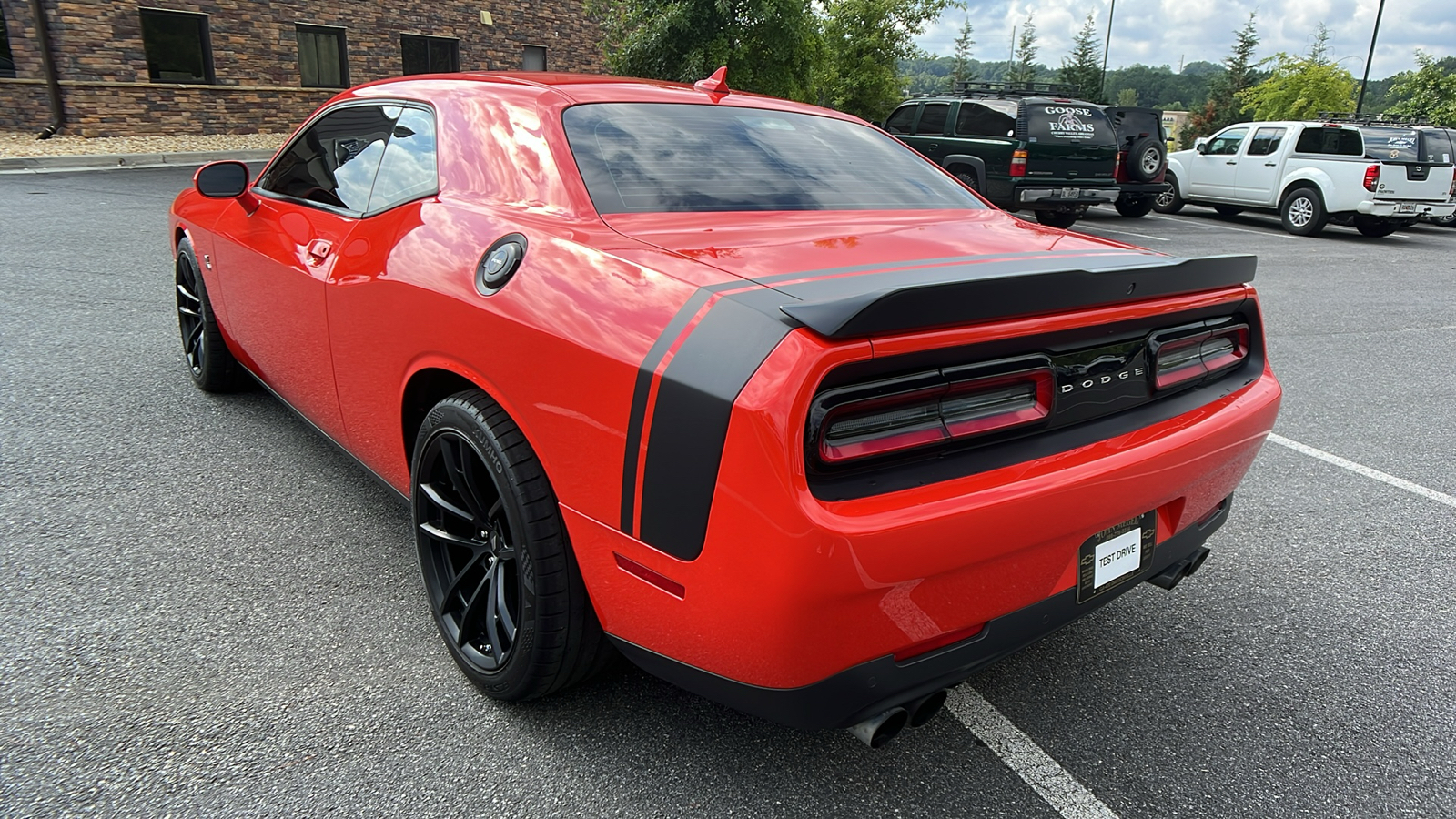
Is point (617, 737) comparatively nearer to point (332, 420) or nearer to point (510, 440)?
point (510, 440)

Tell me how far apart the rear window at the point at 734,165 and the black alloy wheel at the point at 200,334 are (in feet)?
8.24

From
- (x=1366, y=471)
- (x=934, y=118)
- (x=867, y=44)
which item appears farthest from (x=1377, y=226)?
(x=1366, y=471)

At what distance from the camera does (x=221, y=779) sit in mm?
1973

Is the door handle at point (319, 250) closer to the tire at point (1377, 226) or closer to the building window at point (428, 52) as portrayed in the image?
the tire at point (1377, 226)

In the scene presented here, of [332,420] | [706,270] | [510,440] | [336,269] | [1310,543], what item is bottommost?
[1310,543]

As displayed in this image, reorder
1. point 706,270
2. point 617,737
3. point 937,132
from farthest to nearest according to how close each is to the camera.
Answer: point 937,132
point 617,737
point 706,270

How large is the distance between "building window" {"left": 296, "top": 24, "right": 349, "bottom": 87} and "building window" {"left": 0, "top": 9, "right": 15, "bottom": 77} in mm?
5073

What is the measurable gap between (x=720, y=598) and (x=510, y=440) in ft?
2.19

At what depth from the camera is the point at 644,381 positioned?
5.59 feet

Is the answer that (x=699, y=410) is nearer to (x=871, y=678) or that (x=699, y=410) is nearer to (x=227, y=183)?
(x=871, y=678)

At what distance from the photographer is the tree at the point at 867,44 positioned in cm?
1994

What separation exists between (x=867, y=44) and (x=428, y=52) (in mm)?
10133

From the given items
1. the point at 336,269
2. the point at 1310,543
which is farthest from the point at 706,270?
the point at 1310,543

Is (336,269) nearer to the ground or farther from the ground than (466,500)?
farther from the ground
